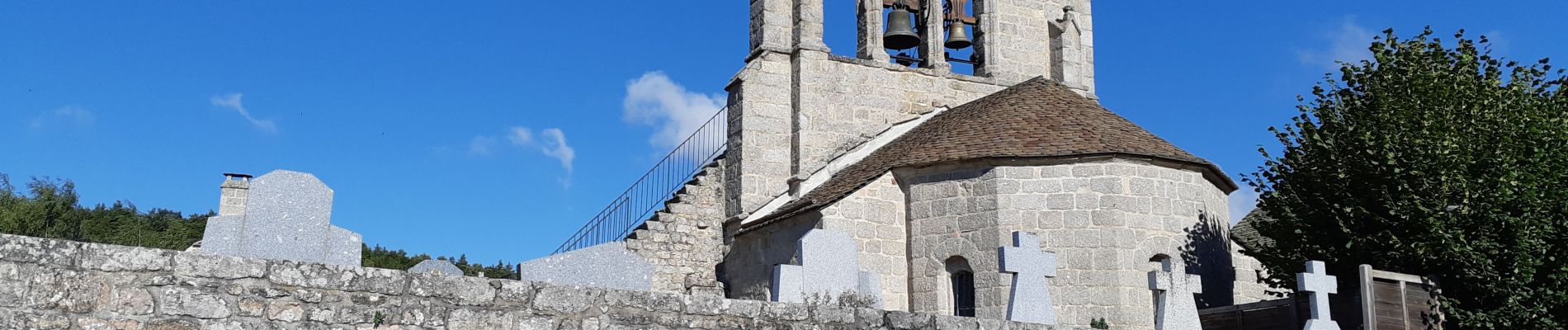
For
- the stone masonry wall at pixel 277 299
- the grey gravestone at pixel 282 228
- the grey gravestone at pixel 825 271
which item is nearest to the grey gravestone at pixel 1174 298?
the grey gravestone at pixel 825 271

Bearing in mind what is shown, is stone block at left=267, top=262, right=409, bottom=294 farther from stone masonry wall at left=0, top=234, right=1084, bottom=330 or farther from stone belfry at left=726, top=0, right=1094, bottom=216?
stone belfry at left=726, top=0, right=1094, bottom=216

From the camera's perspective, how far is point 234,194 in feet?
31.3

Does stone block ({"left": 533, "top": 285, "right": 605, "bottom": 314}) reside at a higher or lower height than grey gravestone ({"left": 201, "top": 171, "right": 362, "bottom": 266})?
lower

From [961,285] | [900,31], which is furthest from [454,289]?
[900,31]

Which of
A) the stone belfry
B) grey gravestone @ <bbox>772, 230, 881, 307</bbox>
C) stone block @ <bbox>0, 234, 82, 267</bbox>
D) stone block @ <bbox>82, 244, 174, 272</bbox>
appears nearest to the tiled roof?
the stone belfry

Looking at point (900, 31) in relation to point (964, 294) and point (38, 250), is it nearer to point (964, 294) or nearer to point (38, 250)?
point (964, 294)

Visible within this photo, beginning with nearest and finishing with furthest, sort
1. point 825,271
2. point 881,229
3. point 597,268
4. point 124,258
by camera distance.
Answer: point 124,258 < point 597,268 < point 825,271 < point 881,229

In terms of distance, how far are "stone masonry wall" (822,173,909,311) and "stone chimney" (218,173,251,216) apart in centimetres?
798

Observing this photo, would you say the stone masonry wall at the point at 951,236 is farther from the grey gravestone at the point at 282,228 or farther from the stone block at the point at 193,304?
the stone block at the point at 193,304

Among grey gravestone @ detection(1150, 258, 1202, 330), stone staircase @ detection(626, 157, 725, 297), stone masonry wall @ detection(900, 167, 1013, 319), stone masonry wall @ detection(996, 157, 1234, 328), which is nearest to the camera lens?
grey gravestone @ detection(1150, 258, 1202, 330)

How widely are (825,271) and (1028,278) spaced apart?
5.63 feet

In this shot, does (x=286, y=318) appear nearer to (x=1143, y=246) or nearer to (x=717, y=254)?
(x=1143, y=246)

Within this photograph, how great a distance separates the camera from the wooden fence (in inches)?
499

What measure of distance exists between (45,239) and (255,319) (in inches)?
43.4
